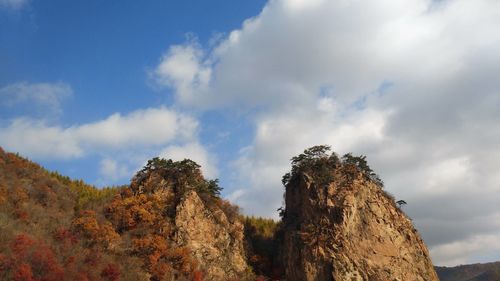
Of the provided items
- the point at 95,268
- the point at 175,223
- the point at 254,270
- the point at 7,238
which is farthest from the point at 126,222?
the point at 254,270

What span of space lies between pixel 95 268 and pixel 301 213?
23280 mm

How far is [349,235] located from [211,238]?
15285 mm

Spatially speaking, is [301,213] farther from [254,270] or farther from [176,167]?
[176,167]

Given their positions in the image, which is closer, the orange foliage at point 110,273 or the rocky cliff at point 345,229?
the orange foliage at point 110,273

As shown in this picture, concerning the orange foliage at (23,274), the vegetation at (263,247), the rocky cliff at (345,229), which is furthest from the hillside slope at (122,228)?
the rocky cliff at (345,229)

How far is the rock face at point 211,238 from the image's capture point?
153 ft

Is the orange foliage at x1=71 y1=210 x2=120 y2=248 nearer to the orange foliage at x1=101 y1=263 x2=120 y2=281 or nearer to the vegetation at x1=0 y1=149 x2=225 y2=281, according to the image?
the vegetation at x1=0 y1=149 x2=225 y2=281

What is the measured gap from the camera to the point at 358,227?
47156mm

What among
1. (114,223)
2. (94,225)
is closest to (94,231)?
(94,225)

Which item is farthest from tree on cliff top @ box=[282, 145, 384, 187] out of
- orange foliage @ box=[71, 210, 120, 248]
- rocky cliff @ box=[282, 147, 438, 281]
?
orange foliage @ box=[71, 210, 120, 248]

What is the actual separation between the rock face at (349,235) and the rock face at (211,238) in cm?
570

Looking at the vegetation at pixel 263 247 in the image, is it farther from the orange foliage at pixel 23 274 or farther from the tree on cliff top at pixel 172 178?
the orange foliage at pixel 23 274

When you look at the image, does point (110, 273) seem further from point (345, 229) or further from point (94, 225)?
point (345, 229)

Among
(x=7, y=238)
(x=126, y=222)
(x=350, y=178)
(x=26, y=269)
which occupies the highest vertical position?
(x=350, y=178)
